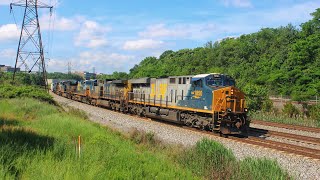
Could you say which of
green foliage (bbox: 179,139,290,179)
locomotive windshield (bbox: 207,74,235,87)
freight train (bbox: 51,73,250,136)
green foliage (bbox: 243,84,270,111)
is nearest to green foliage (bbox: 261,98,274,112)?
green foliage (bbox: 243,84,270,111)

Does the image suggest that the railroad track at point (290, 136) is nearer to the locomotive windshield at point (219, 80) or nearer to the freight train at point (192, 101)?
the freight train at point (192, 101)

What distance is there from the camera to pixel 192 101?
18672 millimetres

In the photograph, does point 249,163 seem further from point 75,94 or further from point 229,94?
point 75,94

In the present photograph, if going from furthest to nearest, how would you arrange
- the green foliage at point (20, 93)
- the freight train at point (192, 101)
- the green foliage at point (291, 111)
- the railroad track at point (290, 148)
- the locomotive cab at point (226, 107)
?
the green foliage at point (20, 93) < the green foliage at point (291, 111) < the freight train at point (192, 101) < the locomotive cab at point (226, 107) < the railroad track at point (290, 148)

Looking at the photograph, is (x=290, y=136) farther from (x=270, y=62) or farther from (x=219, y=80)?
(x=270, y=62)

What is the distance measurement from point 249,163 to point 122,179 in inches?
140

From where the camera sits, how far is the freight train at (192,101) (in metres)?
16.7

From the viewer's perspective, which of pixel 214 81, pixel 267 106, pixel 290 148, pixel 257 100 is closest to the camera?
pixel 290 148

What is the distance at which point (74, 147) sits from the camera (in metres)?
9.73

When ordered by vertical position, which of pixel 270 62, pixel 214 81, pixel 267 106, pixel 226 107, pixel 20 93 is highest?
pixel 270 62

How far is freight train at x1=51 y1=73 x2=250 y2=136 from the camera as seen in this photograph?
659 inches

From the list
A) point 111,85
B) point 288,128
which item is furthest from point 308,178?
point 111,85

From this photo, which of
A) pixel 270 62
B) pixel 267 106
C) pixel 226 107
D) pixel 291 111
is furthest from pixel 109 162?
pixel 270 62

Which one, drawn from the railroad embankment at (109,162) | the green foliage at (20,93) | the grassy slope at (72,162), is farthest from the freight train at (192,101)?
the green foliage at (20,93)
